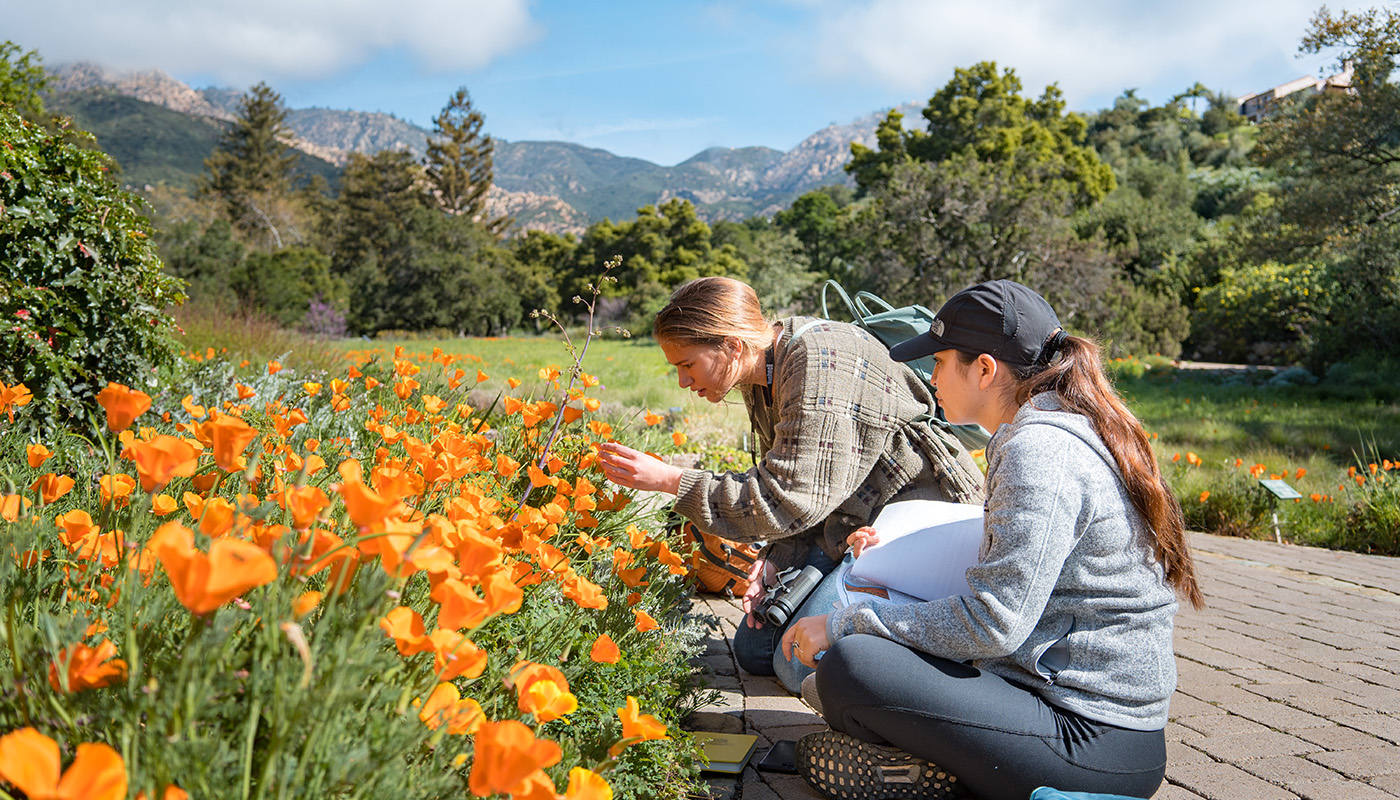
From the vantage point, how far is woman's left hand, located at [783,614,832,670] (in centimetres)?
184

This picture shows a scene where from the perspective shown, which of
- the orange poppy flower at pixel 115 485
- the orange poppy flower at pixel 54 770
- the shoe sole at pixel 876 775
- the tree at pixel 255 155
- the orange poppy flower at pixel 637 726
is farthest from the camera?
the tree at pixel 255 155

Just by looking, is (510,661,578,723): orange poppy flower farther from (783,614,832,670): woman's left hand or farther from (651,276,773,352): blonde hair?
(651,276,773,352): blonde hair

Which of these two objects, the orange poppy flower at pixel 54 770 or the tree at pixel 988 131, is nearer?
the orange poppy flower at pixel 54 770

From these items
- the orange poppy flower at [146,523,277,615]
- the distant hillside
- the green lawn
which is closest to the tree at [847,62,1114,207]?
the green lawn

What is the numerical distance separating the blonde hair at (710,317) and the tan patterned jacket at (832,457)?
132 mm

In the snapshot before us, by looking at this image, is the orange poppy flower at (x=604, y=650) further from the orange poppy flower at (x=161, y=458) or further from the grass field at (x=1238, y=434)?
the grass field at (x=1238, y=434)

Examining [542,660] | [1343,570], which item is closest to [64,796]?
[542,660]

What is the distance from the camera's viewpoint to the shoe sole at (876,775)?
1780 millimetres

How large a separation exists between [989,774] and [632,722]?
0.94 m

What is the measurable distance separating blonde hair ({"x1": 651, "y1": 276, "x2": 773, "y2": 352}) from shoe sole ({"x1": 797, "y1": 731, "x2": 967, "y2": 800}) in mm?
1184

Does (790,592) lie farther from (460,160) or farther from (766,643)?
(460,160)

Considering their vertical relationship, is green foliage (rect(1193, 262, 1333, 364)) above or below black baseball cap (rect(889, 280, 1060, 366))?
above

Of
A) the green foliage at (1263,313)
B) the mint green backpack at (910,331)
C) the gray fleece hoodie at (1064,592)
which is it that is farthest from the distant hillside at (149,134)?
the gray fleece hoodie at (1064,592)

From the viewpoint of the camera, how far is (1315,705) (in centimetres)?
257
